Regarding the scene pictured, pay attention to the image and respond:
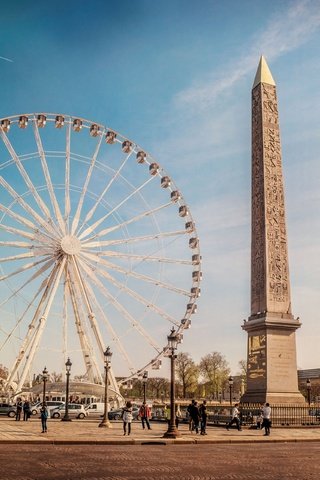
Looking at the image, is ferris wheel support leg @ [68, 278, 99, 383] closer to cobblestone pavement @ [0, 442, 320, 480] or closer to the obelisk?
the obelisk

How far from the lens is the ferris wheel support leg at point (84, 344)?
40.7 meters

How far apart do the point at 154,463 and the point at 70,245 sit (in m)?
26.7

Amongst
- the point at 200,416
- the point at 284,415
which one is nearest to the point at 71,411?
the point at 284,415

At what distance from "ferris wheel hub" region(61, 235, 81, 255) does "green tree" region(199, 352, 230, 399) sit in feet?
227

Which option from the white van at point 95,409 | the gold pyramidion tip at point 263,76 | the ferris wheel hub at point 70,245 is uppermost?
the gold pyramidion tip at point 263,76

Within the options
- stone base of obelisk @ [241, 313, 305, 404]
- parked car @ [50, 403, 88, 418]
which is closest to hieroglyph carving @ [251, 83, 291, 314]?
stone base of obelisk @ [241, 313, 305, 404]

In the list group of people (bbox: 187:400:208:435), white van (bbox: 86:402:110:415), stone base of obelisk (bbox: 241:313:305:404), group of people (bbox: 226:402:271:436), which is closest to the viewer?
group of people (bbox: 187:400:208:435)

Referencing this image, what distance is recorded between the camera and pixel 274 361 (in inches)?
1181

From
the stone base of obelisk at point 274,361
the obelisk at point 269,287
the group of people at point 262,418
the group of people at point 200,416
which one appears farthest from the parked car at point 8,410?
the group of people at point 200,416

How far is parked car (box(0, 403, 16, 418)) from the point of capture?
43000mm

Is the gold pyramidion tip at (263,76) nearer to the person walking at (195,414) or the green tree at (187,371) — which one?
the person walking at (195,414)

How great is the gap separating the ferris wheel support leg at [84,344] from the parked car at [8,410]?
5769mm

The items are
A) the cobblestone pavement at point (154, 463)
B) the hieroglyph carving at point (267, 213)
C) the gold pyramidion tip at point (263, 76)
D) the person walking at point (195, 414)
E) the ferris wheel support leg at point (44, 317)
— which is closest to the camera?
the cobblestone pavement at point (154, 463)

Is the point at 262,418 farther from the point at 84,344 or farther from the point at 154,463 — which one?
the point at 84,344
